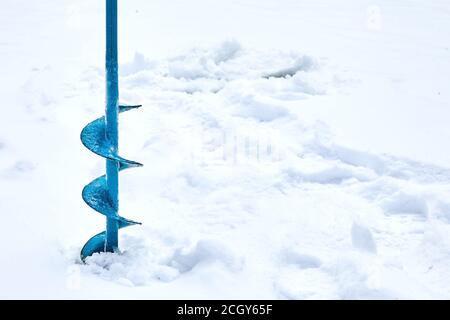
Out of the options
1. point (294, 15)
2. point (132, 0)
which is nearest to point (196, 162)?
point (294, 15)

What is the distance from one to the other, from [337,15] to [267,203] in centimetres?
452

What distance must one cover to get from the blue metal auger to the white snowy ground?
0.32 ft

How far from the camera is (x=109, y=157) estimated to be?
210cm

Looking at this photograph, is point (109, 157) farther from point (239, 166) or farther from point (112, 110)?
point (239, 166)

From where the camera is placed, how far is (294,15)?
6719 millimetres

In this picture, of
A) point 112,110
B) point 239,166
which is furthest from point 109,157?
point 239,166

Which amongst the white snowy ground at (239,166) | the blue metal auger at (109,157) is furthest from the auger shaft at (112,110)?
the white snowy ground at (239,166)

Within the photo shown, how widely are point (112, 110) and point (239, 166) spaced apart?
1.15 meters

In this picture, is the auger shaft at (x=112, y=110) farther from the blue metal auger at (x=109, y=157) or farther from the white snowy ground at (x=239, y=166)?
the white snowy ground at (x=239, y=166)

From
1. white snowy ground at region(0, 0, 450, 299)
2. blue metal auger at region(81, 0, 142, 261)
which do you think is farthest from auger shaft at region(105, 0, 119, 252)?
white snowy ground at region(0, 0, 450, 299)

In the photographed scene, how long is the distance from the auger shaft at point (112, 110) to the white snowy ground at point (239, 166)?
0.12m

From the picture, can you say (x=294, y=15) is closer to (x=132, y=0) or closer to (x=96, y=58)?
(x=132, y=0)
